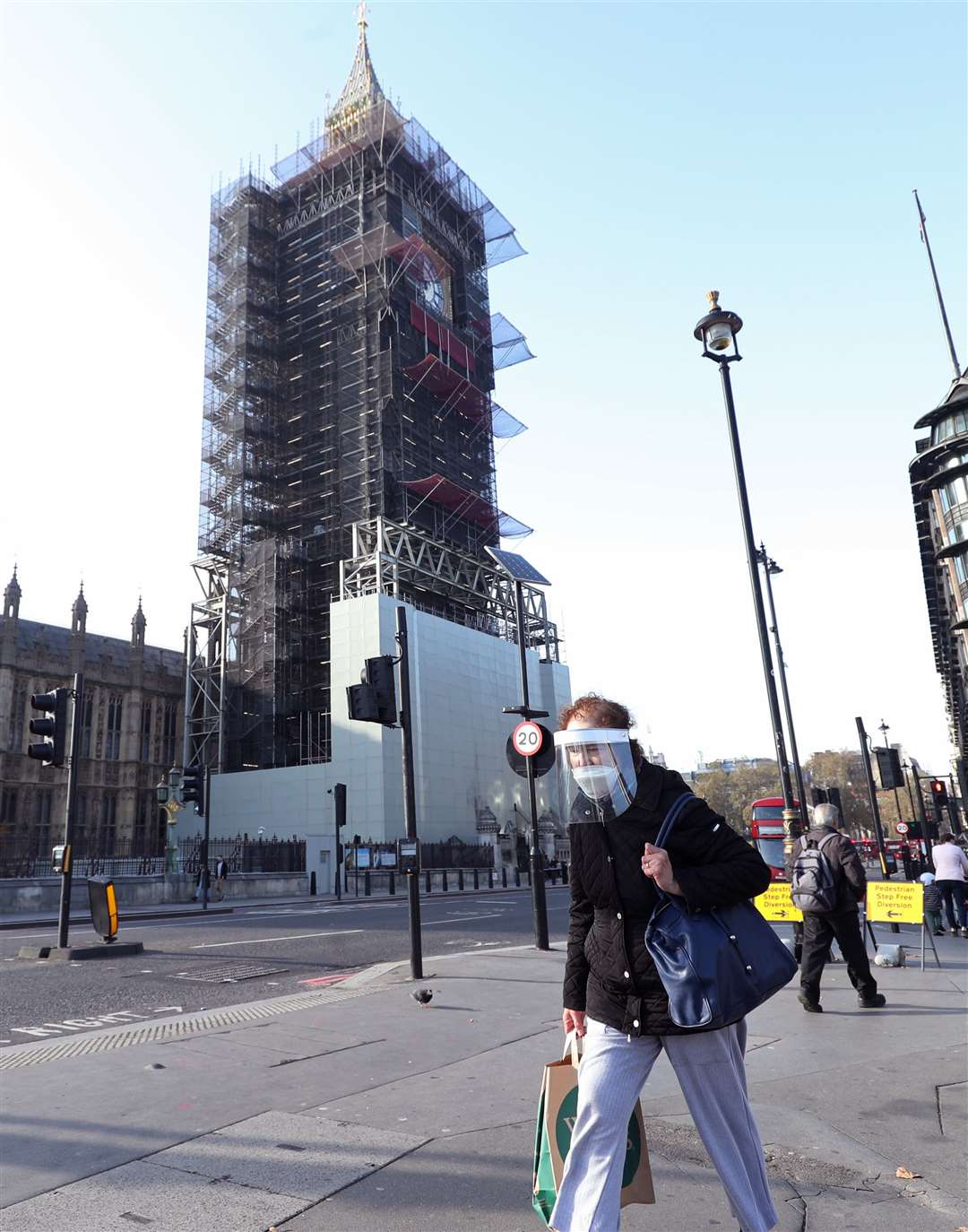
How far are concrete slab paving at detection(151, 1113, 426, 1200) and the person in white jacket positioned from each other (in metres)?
10.9

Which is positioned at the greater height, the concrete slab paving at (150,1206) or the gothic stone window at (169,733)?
the gothic stone window at (169,733)

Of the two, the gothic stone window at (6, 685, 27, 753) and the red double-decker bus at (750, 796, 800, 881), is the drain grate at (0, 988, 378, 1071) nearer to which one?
the red double-decker bus at (750, 796, 800, 881)

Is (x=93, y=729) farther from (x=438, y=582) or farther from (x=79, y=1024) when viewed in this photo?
(x=79, y=1024)

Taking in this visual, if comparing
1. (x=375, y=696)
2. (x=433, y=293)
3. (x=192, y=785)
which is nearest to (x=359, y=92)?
(x=433, y=293)

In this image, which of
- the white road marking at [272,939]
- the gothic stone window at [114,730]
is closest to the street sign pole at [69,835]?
the white road marking at [272,939]

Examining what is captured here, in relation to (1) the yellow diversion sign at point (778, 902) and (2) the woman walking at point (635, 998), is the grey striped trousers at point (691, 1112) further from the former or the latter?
(1) the yellow diversion sign at point (778, 902)

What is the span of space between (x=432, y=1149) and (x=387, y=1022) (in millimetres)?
3391

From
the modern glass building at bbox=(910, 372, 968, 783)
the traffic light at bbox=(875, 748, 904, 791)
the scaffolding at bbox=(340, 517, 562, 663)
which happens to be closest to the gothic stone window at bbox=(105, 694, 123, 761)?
the scaffolding at bbox=(340, 517, 562, 663)

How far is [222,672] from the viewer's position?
55156 millimetres

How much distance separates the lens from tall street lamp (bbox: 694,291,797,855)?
399 inches

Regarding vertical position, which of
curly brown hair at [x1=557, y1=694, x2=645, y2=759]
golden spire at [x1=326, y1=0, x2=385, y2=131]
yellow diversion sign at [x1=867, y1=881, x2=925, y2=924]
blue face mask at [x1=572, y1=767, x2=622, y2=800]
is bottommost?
yellow diversion sign at [x1=867, y1=881, x2=925, y2=924]

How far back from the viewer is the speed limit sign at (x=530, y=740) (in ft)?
32.7

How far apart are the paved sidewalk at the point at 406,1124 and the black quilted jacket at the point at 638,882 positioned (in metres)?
1.09

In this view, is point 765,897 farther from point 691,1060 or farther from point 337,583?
point 337,583
